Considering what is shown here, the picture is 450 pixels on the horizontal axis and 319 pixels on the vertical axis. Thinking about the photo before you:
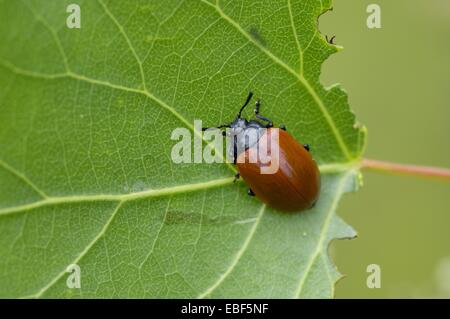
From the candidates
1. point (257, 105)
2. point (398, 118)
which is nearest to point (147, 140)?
point (257, 105)

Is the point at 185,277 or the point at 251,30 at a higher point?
the point at 251,30

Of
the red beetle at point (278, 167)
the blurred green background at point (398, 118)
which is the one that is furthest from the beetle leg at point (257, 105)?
the blurred green background at point (398, 118)

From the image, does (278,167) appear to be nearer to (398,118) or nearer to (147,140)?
(147,140)

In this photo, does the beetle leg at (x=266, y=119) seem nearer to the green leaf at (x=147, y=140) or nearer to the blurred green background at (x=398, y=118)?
the green leaf at (x=147, y=140)

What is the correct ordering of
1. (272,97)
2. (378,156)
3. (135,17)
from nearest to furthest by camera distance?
(135,17) < (272,97) < (378,156)
